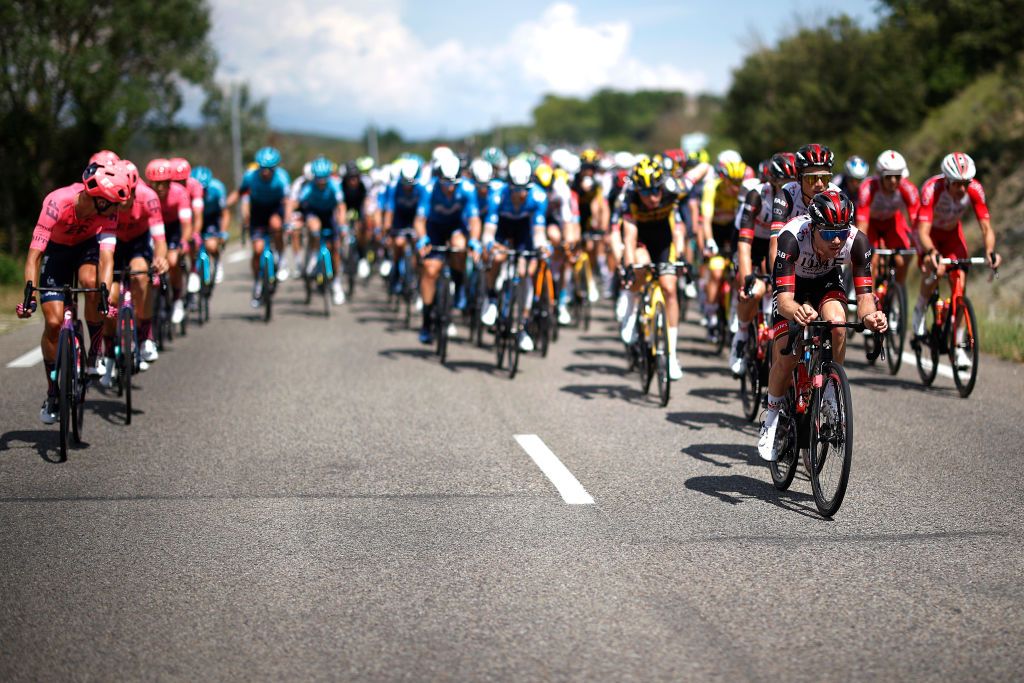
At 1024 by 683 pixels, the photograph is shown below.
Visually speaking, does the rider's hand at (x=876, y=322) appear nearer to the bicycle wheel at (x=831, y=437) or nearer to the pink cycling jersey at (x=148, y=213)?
the bicycle wheel at (x=831, y=437)

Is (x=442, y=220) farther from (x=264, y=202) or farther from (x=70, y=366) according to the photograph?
(x=70, y=366)

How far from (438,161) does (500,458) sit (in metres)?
Answer: 5.62

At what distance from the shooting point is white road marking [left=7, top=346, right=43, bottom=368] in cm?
1173

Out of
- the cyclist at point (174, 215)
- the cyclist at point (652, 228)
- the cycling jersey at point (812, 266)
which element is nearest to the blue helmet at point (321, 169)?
the cyclist at point (174, 215)

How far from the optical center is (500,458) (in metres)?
7.70

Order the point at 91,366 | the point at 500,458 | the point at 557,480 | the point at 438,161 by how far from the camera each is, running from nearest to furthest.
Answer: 1. the point at 557,480
2. the point at 500,458
3. the point at 91,366
4. the point at 438,161

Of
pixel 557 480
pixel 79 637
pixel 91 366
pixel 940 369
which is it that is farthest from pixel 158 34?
pixel 79 637

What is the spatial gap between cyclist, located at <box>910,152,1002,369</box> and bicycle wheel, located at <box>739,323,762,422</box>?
1.97 metres

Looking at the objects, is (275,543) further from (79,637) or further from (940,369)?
(940,369)

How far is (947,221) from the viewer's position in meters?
10.5

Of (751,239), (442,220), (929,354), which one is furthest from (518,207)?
A: (929,354)

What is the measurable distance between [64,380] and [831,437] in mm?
4720

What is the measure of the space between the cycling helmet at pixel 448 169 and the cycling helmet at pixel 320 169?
436 cm

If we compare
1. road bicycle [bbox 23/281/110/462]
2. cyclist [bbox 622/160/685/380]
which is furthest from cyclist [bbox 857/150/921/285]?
road bicycle [bbox 23/281/110/462]
